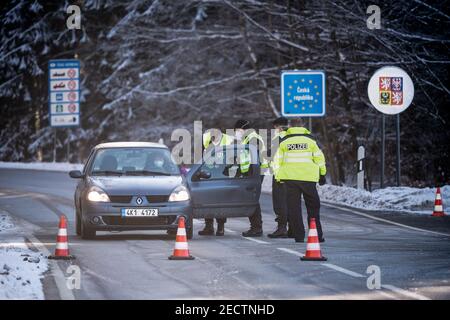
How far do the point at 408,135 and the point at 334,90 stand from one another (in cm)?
343

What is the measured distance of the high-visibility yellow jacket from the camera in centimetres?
1634

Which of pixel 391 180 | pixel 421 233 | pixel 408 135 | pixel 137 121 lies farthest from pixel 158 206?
pixel 137 121

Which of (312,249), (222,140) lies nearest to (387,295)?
(312,249)

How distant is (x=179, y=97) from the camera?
47.2 metres

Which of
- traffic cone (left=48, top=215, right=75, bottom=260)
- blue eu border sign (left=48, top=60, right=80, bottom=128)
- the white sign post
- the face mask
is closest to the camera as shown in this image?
traffic cone (left=48, top=215, right=75, bottom=260)

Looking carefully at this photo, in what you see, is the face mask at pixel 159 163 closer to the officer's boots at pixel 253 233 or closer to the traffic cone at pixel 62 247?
the officer's boots at pixel 253 233

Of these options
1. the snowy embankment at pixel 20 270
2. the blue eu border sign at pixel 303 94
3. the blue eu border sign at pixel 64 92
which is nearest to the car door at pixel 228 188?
the snowy embankment at pixel 20 270

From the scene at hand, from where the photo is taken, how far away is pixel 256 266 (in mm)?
12812

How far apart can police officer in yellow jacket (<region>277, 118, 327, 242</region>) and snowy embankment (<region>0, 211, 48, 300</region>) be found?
13.3ft

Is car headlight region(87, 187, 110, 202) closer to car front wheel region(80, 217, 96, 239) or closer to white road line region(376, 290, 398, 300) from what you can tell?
car front wheel region(80, 217, 96, 239)

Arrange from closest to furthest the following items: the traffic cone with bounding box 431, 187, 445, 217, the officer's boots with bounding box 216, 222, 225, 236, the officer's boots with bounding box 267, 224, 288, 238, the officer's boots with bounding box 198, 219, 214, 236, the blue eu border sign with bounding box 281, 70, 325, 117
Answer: the officer's boots with bounding box 267, 224, 288, 238, the officer's boots with bounding box 216, 222, 225, 236, the officer's boots with bounding box 198, 219, 214, 236, the traffic cone with bounding box 431, 187, 445, 217, the blue eu border sign with bounding box 281, 70, 325, 117

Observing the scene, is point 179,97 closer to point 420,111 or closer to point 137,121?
point 137,121

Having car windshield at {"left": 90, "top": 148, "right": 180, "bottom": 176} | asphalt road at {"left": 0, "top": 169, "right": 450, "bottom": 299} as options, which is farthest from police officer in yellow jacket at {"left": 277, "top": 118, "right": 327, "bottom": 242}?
car windshield at {"left": 90, "top": 148, "right": 180, "bottom": 176}

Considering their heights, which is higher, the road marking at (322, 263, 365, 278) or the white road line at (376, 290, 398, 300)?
the road marking at (322, 263, 365, 278)
